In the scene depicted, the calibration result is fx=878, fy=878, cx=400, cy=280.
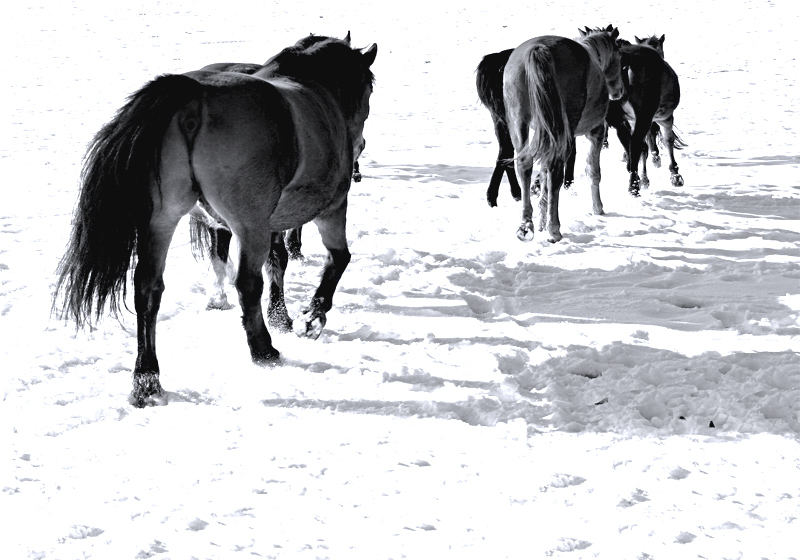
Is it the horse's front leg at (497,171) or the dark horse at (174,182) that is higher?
the dark horse at (174,182)

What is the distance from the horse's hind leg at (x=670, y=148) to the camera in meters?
9.89

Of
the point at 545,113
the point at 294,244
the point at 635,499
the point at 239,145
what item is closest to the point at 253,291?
the point at 239,145

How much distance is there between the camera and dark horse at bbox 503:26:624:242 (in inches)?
281

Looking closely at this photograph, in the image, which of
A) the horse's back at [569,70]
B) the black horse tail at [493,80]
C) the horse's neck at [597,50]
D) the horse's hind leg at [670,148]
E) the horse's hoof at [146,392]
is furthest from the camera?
the horse's hind leg at [670,148]

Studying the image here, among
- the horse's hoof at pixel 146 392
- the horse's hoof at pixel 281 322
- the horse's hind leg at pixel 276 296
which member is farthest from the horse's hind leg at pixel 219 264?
the horse's hoof at pixel 146 392

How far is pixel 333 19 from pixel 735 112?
15.8 m

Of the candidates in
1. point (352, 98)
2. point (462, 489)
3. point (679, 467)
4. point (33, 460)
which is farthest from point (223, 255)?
point (679, 467)

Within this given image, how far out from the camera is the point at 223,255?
573 cm

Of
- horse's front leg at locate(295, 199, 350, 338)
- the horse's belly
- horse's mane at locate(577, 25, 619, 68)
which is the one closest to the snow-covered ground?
horse's front leg at locate(295, 199, 350, 338)

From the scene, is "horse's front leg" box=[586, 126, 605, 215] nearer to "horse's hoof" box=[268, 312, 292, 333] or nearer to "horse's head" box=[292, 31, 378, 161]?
"horse's head" box=[292, 31, 378, 161]

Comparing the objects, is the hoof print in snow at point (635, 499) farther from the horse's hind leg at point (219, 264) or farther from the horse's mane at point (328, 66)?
the horse's hind leg at point (219, 264)

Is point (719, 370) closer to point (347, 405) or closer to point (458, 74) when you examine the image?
point (347, 405)

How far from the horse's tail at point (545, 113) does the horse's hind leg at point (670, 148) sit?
3.04 metres

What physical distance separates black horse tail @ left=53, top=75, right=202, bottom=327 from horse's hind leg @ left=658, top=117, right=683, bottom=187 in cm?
712
